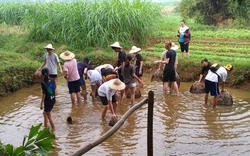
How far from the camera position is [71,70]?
9258 mm

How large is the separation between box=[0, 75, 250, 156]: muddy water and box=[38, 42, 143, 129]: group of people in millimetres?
421

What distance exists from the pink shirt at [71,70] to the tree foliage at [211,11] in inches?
617

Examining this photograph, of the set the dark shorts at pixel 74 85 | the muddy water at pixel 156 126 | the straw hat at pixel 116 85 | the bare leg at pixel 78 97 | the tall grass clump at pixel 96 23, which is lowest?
the muddy water at pixel 156 126

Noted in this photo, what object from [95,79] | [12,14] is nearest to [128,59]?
[95,79]

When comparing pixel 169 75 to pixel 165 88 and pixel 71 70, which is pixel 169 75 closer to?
pixel 165 88

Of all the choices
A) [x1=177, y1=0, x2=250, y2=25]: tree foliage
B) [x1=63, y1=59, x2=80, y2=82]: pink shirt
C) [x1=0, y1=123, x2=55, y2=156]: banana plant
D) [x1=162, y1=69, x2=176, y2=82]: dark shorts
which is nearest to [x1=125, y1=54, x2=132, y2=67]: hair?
[x1=63, y1=59, x2=80, y2=82]: pink shirt

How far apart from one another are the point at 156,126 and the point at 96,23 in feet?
26.5

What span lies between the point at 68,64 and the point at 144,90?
308 centimetres

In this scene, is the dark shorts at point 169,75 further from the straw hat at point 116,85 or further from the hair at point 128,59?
the straw hat at point 116,85

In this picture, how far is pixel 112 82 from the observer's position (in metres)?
7.71

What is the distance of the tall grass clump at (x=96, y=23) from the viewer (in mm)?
15422

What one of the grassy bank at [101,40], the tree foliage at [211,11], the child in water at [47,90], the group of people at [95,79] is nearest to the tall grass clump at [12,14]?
the grassy bank at [101,40]

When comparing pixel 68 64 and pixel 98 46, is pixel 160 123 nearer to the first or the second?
pixel 68 64

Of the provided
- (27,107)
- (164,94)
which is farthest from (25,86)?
(164,94)
